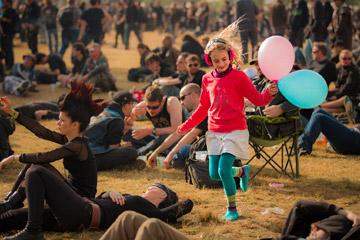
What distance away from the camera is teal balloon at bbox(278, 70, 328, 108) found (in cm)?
420

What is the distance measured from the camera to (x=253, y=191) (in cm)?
519

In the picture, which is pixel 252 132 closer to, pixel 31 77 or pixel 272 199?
pixel 272 199

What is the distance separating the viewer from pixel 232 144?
13.9ft

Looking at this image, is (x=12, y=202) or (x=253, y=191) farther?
(x=253, y=191)

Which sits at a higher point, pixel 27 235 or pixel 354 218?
pixel 354 218

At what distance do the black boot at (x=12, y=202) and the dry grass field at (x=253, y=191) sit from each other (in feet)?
1.26

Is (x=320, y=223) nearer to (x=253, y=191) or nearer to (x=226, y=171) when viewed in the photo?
(x=226, y=171)

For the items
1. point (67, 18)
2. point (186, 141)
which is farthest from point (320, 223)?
point (67, 18)

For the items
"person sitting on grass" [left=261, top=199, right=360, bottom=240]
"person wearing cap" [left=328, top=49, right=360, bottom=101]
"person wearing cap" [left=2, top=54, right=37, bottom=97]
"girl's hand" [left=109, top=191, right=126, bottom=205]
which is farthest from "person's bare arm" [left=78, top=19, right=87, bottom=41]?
"person sitting on grass" [left=261, top=199, right=360, bottom=240]

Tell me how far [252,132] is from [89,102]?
209cm

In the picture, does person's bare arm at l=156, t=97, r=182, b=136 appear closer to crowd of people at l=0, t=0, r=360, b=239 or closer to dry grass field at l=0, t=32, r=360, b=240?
crowd of people at l=0, t=0, r=360, b=239

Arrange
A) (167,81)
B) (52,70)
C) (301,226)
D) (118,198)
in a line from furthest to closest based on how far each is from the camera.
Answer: (52,70)
(167,81)
(118,198)
(301,226)

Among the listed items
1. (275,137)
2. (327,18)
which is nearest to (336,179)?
(275,137)

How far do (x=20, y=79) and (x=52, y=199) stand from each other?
9.13 m
